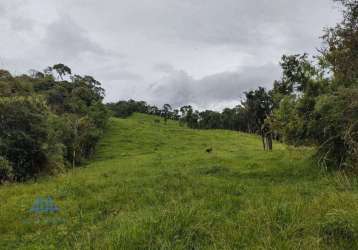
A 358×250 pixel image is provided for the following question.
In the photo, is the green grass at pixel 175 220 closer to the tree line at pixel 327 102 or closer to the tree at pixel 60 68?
the tree line at pixel 327 102

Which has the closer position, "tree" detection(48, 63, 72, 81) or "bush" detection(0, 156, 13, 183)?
"bush" detection(0, 156, 13, 183)

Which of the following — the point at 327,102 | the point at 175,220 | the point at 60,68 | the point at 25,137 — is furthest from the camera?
the point at 60,68

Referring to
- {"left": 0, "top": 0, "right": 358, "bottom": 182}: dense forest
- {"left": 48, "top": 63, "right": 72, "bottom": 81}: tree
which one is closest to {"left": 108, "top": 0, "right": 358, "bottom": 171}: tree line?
{"left": 0, "top": 0, "right": 358, "bottom": 182}: dense forest

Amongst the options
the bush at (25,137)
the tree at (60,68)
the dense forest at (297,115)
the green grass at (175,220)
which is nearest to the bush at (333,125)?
the dense forest at (297,115)

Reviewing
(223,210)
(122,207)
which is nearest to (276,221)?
(223,210)

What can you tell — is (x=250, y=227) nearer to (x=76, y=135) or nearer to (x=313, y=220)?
(x=313, y=220)

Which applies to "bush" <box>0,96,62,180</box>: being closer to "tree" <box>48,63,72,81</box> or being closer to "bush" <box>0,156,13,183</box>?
"bush" <box>0,156,13,183</box>

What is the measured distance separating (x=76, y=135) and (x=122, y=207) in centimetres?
3222

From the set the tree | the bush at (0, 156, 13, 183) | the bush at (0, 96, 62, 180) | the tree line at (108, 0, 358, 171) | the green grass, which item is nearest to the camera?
the green grass

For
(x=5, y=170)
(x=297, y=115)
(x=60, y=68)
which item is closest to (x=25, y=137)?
(x=5, y=170)

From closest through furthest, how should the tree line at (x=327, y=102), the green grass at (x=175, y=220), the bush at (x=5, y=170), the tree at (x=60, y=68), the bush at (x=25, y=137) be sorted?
the green grass at (x=175, y=220) < the tree line at (x=327, y=102) < the bush at (x=5, y=170) < the bush at (x=25, y=137) < the tree at (x=60, y=68)

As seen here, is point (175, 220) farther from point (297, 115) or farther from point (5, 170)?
point (5, 170)

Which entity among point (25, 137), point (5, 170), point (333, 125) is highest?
point (333, 125)

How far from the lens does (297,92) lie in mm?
18656
